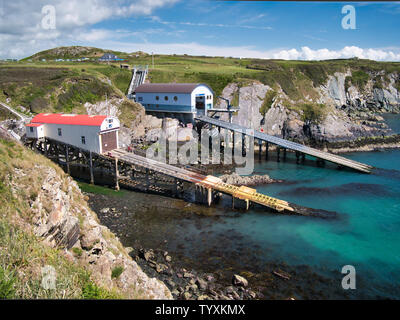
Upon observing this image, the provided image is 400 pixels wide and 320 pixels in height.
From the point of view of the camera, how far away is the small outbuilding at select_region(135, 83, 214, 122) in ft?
187

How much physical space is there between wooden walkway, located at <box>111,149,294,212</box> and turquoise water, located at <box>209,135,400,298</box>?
52.6 inches

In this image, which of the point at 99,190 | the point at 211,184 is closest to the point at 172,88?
the point at 99,190

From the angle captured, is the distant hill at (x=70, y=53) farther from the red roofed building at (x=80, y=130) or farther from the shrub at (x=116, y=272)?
the shrub at (x=116, y=272)

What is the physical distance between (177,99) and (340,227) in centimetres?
3837

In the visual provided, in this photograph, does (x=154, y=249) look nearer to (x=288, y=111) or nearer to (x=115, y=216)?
(x=115, y=216)

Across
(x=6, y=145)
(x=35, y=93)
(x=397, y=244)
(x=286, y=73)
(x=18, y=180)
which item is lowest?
(x=397, y=244)

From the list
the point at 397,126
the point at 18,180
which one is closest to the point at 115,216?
the point at 18,180

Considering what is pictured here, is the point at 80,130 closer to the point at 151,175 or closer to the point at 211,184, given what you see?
the point at 151,175

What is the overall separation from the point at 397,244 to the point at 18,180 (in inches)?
1110

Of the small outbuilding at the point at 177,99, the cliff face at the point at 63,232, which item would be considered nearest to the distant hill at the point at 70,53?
the small outbuilding at the point at 177,99

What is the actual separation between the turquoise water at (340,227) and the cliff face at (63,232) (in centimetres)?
1154

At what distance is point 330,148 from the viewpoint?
189 ft

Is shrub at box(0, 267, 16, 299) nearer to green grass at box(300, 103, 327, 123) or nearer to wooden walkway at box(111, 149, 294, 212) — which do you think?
wooden walkway at box(111, 149, 294, 212)

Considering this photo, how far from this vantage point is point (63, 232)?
1558 centimetres
